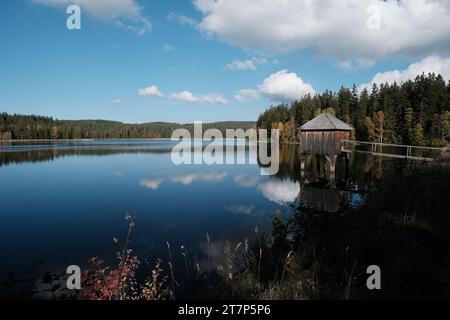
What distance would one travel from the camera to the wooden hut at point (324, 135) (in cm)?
2197

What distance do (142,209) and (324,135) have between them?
48.3 feet

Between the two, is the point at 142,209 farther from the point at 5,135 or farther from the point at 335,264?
the point at 5,135

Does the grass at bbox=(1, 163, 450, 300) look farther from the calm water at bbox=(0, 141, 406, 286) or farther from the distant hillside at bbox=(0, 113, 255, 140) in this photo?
the distant hillside at bbox=(0, 113, 255, 140)

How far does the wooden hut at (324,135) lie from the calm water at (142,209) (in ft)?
9.48

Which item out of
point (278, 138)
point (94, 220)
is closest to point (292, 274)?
point (94, 220)

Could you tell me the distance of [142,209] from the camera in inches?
624

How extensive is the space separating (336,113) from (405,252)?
241ft

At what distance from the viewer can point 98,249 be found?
10.4 metres

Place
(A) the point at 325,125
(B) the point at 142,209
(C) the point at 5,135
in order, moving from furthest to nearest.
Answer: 1. (C) the point at 5,135
2. (A) the point at 325,125
3. (B) the point at 142,209

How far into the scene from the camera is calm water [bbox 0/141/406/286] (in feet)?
34.4

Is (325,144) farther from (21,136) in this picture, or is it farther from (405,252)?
(21,136)

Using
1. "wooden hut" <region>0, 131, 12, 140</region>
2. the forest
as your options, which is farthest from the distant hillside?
the forest

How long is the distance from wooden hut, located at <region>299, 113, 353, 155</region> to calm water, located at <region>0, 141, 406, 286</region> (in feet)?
9.48

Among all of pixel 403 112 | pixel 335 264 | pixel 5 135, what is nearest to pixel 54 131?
pixel 5 135
